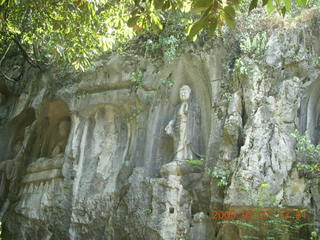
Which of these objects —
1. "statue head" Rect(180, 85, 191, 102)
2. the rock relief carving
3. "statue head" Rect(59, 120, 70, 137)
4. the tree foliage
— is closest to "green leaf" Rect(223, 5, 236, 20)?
the tree foliage

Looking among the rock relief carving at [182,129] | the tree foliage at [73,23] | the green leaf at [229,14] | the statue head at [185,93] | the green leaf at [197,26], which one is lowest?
the green leaf at [197,26]

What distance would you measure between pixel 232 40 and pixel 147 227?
4.77 m

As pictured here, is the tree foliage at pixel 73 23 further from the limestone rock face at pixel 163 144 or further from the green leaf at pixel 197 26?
the green leaf at pixel 197 26

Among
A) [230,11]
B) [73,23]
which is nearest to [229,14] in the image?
[230,11]

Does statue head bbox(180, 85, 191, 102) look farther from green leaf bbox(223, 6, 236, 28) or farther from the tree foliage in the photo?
green leaf bbox(223, 6, 236, 28)

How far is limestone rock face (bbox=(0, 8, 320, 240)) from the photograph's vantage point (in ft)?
26.1

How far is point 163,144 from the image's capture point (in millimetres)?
10273

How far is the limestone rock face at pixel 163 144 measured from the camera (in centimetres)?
796

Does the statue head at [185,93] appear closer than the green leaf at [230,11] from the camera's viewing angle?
No

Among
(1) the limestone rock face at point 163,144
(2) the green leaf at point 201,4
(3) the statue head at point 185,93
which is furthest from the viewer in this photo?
(3) the statue head at point 185,93

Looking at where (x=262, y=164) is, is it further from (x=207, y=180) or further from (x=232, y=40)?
(x=232, y=40)
